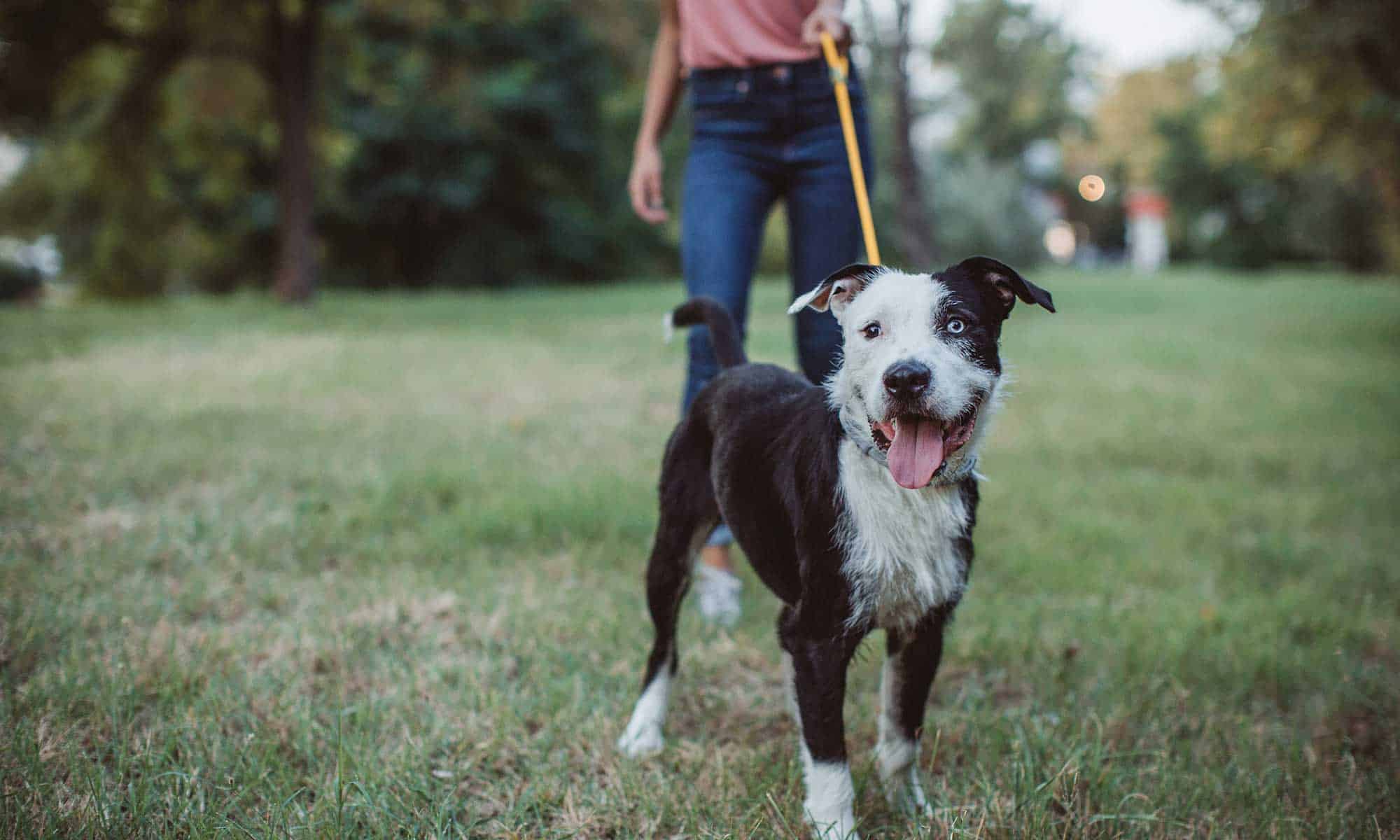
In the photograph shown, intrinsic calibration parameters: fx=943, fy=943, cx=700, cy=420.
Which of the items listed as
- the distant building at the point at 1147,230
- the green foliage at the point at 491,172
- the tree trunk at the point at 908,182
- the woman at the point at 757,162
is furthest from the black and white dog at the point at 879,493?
the distant building at the point at 1147,230

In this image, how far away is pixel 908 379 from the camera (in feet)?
6.35

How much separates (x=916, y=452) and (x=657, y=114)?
237cm

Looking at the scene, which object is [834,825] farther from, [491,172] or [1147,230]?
[1147,230]

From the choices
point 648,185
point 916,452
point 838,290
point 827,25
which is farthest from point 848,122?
point 916,452

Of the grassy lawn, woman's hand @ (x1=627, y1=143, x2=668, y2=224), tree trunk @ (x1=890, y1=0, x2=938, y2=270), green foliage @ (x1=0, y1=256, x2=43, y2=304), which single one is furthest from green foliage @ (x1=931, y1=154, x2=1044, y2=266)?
green foliage @ (x1=0, y1=256, x2=43, y2=304)

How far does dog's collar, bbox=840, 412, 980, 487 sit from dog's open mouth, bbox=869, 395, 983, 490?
0.06 m

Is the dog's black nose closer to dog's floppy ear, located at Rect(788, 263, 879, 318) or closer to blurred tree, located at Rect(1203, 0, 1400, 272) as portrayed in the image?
dog's floppy ear, located at Rect(788, 263, 879, 318)

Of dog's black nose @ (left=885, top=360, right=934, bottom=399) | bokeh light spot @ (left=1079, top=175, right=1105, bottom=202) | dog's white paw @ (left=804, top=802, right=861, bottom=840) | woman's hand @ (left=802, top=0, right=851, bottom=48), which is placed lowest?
dog's white paw @ (left=804, top=802, right=861, bottom=840)

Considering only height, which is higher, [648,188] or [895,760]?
[648,188]

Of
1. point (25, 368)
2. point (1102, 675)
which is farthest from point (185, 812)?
point (25, 368)

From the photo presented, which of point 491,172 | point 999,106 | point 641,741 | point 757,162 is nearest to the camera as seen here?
point 641,741

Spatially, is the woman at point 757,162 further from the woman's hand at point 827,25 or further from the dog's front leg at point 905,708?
the dog's front leg at point 905,708

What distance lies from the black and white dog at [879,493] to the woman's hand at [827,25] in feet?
3.90

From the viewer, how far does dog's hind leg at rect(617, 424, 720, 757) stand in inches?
106
